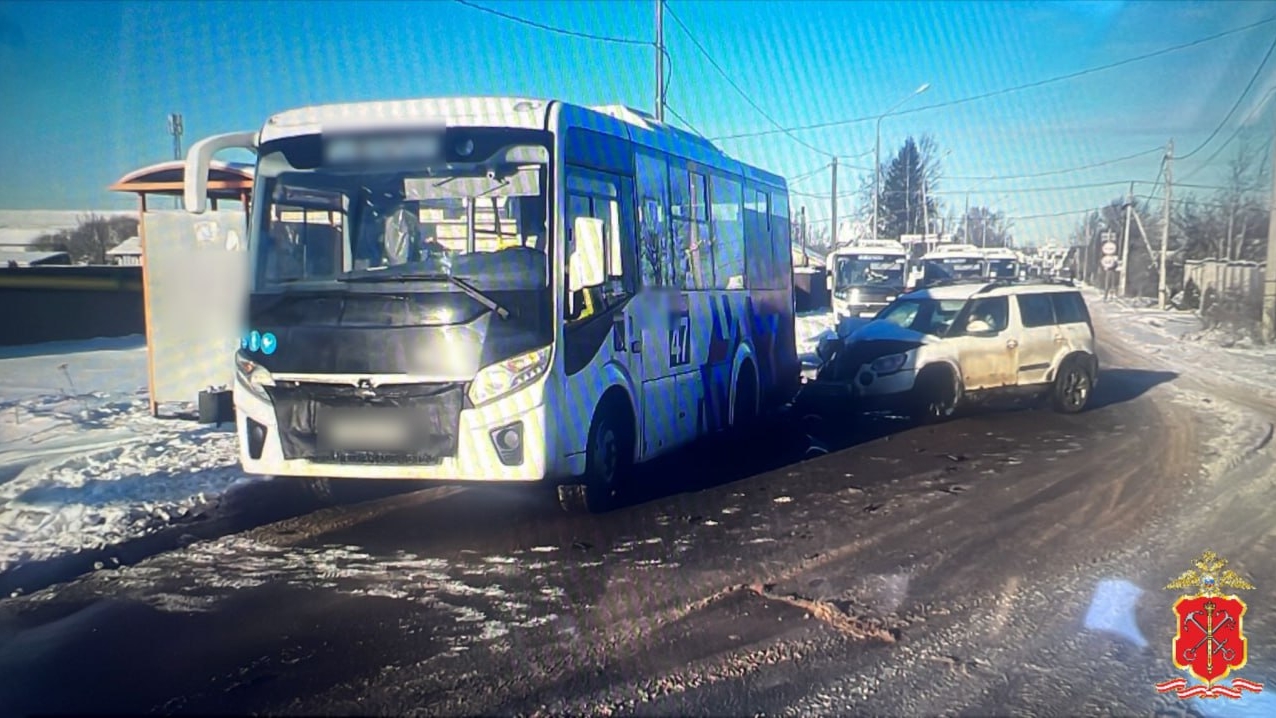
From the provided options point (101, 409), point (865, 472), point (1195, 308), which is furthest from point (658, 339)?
point (1195, 308)

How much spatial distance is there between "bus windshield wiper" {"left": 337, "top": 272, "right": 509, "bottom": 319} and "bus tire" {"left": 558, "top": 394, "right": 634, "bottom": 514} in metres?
1.27

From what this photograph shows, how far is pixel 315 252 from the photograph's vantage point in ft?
22.8

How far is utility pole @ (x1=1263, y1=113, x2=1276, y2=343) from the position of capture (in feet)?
70.0

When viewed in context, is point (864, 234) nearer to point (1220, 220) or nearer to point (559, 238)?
point (1220, 220)

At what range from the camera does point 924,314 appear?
43.5ft

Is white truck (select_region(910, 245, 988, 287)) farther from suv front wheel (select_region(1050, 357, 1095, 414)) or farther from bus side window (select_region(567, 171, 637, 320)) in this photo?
bus side window (select_region(567, 171, 637, 320))

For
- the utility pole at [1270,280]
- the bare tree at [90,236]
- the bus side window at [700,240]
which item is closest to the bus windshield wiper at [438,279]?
the bus side window at [700,240]

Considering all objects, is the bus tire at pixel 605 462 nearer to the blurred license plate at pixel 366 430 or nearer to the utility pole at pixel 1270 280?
the blurred license plate at pixel 366 430

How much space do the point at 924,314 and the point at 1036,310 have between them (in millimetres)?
1516

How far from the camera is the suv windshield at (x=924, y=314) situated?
12781mm

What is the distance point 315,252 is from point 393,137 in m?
1.01

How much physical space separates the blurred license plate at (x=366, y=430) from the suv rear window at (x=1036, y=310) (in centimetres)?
940

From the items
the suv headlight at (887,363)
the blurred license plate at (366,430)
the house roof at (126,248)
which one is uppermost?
Result: the house roof at (126,248)

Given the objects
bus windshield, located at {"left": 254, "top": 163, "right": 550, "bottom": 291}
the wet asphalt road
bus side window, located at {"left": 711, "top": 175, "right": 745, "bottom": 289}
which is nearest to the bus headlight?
bus windshield, located at {"left": 254, "top": 163, "right": 550, "bottom": 291}
